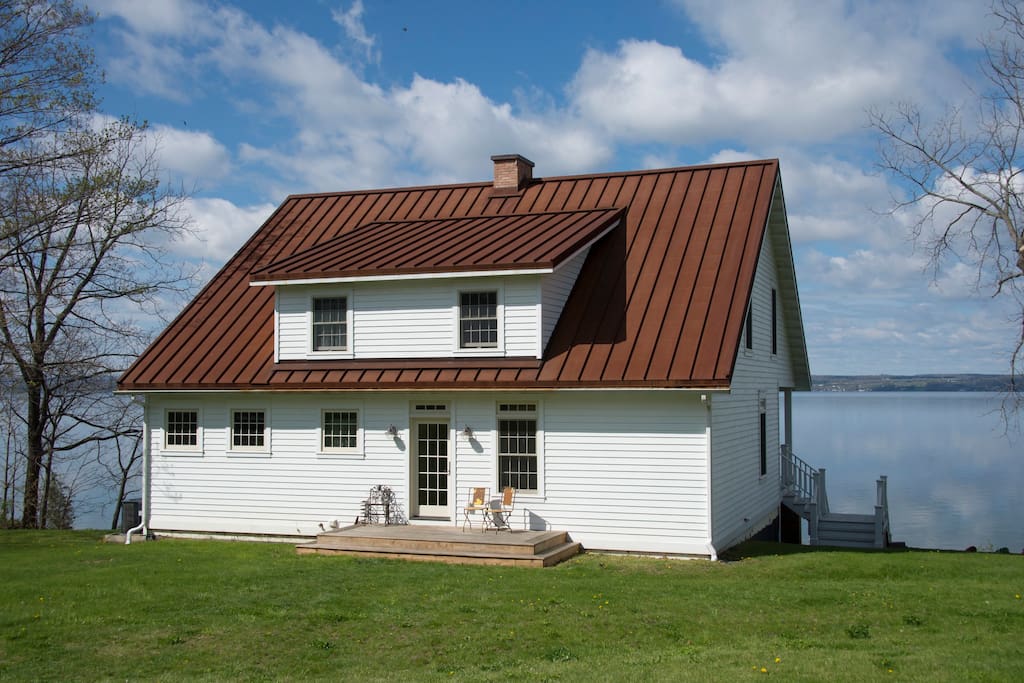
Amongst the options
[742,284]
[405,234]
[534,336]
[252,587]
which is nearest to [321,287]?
[405,234]

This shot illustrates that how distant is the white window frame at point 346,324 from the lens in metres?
18.7

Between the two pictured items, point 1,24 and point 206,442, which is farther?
point 1,24

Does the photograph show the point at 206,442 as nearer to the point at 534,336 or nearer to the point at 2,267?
the point at 534,336

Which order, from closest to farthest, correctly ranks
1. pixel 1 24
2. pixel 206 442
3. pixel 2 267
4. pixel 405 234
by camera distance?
1. pixel 206 442
2. pixel 405 234
3. pixel 1 24
4. pixel 2 267

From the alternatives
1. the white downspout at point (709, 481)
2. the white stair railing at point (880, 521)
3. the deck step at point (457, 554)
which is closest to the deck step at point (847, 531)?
the white stair railing at point (880, 521)

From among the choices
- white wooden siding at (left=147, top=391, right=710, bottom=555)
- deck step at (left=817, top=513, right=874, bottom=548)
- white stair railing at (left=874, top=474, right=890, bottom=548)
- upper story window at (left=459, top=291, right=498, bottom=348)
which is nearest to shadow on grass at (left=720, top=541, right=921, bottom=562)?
white wooden siding at (left=147, top=391, right=710, bottom=555)

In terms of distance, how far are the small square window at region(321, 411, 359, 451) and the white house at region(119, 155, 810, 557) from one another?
39mm

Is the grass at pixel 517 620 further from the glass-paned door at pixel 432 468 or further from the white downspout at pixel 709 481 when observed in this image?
the glass-paned door at pixel 432 468

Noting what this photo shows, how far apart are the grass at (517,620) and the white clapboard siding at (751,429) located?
5.60ft

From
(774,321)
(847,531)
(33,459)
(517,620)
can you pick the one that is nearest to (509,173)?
(774,321)

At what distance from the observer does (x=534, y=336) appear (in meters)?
17.4

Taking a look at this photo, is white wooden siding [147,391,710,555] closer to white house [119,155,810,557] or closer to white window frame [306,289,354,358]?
white house [119,155,810,557]

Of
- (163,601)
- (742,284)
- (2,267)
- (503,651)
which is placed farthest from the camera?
(2,267)

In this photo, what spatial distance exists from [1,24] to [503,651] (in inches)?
801
